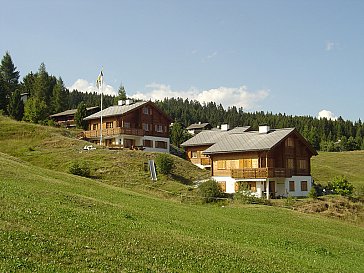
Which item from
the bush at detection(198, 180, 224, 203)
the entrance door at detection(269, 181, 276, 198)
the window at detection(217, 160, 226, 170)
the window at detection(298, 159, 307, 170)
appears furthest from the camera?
the window at detection(298, 159, 307, 170)

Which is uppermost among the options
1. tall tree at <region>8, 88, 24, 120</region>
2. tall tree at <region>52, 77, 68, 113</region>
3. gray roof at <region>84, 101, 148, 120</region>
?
tall tree at <region>52, 77, 68, 113</region>

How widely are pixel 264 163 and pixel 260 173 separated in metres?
1.81

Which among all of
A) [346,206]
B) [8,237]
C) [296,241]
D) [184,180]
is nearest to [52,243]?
[8,237]

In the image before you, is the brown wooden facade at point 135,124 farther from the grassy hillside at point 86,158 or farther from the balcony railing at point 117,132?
the grassy hillside at point 86,158

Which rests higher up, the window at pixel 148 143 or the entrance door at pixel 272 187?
the window at pixel 148 143

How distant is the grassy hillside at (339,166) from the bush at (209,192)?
143ft

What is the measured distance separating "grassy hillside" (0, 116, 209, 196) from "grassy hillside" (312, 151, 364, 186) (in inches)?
1507

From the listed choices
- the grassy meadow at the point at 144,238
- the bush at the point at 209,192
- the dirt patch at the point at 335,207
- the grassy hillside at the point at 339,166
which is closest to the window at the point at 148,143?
the bush at the point at 209,192

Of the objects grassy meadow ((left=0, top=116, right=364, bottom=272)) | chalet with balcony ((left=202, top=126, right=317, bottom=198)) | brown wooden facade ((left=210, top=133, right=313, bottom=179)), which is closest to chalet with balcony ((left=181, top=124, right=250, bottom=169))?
chalet with balcony ((left=202, top=126, right=317, bottom=198))

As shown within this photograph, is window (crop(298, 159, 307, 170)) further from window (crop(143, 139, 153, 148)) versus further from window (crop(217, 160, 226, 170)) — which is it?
window (crop(143, 139, 153, 148))

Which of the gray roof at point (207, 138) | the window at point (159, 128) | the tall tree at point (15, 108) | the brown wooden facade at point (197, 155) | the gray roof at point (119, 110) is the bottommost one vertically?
the brown wooden facade at point (197, 155)

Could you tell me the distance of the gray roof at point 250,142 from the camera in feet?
179

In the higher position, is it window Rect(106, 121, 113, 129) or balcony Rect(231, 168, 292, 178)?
window Rect(106, 121, 113, 129)

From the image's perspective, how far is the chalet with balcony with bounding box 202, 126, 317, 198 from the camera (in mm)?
53719
